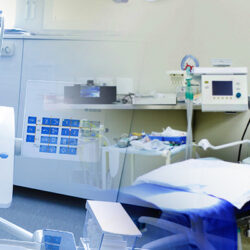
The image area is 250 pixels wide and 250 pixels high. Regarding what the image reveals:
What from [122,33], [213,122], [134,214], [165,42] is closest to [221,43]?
[165,42]

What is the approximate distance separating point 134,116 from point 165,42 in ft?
1.16

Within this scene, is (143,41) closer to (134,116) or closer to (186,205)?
(134,116)

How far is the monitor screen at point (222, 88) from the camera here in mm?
1398

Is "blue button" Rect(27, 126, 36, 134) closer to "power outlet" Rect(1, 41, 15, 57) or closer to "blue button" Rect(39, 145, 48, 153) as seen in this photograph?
"blue button" Rect(39, 145, 48, 153)

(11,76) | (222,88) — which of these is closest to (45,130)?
(11,76)

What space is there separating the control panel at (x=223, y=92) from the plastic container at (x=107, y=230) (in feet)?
2.17

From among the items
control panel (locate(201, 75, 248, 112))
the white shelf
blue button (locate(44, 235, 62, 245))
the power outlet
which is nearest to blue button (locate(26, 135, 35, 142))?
the white shelf

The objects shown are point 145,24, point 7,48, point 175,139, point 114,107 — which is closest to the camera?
point 7,48

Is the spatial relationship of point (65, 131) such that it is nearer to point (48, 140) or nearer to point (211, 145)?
point (48, 140)

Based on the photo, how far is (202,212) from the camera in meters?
1.19

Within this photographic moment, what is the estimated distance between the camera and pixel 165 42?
55.5 inches

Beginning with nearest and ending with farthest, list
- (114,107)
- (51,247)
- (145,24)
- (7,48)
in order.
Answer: (51,247), (7,48), (114,107), (145,24)

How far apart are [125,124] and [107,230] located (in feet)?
1.74

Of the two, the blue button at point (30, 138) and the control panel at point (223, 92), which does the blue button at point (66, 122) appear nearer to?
the blue button at point (30, 138)
